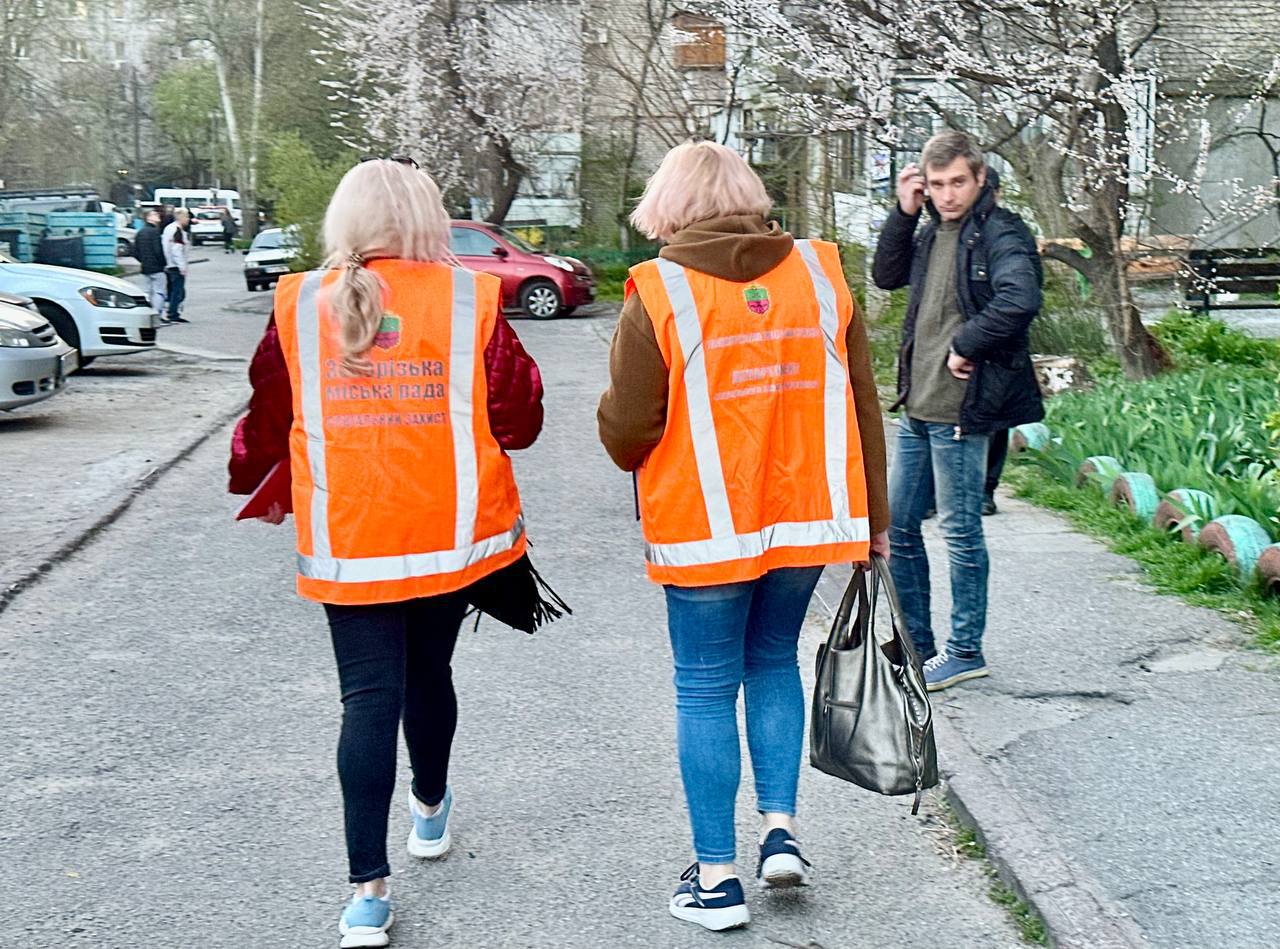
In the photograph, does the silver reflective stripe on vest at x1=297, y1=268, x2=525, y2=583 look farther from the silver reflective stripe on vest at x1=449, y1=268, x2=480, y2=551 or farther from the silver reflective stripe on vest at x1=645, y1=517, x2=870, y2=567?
the silver reflective stripe on vest at x1=645, y1=517, x2=870, y2=567

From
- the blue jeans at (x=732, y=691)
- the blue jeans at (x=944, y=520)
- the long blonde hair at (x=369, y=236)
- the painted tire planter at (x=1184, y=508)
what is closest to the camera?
the long blonde hair at (x=369, y=236)

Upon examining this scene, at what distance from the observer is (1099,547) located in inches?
306

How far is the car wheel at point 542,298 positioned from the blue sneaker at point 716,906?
20727mm

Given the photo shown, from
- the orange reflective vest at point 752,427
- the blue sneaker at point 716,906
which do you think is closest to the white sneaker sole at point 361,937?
the blue sneaker at point 716,906

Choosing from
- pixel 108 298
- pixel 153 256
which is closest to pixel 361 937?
pixel 108 298

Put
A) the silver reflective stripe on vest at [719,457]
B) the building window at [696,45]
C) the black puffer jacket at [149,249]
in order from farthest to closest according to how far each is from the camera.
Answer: the building window at [696,45], the black puffer jacket at [149,249], the silver reflective stripe on vest at [719,457]

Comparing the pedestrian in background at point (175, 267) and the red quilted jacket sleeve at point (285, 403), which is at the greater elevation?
the pedestrian in background at point (175, 267)

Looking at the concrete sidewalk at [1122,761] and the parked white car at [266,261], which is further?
the parked white car at [266,261]

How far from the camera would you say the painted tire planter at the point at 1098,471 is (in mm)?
8609

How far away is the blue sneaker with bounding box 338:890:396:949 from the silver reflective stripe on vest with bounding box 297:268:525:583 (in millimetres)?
764

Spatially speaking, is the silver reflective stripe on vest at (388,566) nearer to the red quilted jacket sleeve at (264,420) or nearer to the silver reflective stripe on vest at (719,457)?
the red quilted jacket sleeve at (264,420)

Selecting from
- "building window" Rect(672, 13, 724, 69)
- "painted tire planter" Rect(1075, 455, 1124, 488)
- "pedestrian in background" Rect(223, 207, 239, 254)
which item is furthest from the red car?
"pedestrian in background" Rect(223, 207, 239, 254)

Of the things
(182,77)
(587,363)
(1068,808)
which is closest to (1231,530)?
(1068,808)

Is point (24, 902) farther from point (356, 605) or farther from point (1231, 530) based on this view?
point (1231, 530)
